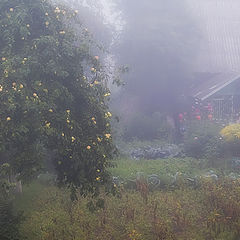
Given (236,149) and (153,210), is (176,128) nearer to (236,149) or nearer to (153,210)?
(236,149)

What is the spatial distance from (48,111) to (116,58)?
17.8m

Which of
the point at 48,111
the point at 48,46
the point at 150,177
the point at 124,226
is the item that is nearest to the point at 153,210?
the point at 124,226

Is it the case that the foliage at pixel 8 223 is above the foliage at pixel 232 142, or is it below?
above

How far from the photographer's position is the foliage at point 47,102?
5246 mm

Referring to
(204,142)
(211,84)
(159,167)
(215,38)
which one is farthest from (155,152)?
(215,38)

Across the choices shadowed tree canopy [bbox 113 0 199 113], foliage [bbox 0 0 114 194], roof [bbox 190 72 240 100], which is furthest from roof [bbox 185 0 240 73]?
foliage [bbox 0 0 114 194]

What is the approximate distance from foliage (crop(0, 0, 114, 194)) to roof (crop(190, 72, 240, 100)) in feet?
42.4

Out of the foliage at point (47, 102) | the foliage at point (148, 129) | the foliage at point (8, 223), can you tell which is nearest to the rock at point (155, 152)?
the foliage at point (148, 129)

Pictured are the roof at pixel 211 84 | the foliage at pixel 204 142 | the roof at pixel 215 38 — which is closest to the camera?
the foliage at pixel 204 142

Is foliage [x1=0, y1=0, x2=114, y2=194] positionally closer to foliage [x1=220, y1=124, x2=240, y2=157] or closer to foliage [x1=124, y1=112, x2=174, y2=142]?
foliage [x1=220, y1=124, x2=240, y2=157]

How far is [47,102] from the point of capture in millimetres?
5582

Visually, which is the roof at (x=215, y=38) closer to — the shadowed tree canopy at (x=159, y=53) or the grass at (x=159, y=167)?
the shadowed tree canopy at (x=159, y=53)

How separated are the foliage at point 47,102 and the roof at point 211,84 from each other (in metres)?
12.9

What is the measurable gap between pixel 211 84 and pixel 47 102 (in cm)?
1568
